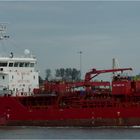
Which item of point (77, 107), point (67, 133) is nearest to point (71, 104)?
point (77, 107)

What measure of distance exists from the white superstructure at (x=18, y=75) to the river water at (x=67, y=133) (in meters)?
3.35

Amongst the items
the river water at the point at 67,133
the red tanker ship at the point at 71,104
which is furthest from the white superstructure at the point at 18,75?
the river water at the point at 67,133

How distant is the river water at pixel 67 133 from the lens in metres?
51.4

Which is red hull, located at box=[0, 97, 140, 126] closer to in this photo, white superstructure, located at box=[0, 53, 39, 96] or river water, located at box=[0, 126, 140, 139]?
river water, located at box=[0, 126, 140, 139]

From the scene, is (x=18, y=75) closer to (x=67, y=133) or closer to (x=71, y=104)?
(x=71, y=104)

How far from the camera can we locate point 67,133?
175 feet

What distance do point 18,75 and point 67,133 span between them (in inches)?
318

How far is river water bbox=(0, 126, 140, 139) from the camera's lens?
51.4 m

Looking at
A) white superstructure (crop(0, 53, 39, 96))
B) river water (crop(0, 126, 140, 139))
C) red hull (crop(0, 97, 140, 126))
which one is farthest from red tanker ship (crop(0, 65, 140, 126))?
white superstructure (crop(0, 53, 39, 96))

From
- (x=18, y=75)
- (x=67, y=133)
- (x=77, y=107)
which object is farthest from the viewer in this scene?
(x=18, y=75)

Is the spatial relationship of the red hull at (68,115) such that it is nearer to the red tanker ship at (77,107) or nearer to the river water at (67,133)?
the red tanker ship at (77,107)

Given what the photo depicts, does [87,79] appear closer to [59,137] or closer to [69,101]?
[69,101]

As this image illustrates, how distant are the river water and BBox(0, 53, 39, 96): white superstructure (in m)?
3.35

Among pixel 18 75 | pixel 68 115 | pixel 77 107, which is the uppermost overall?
pixel 18 75
